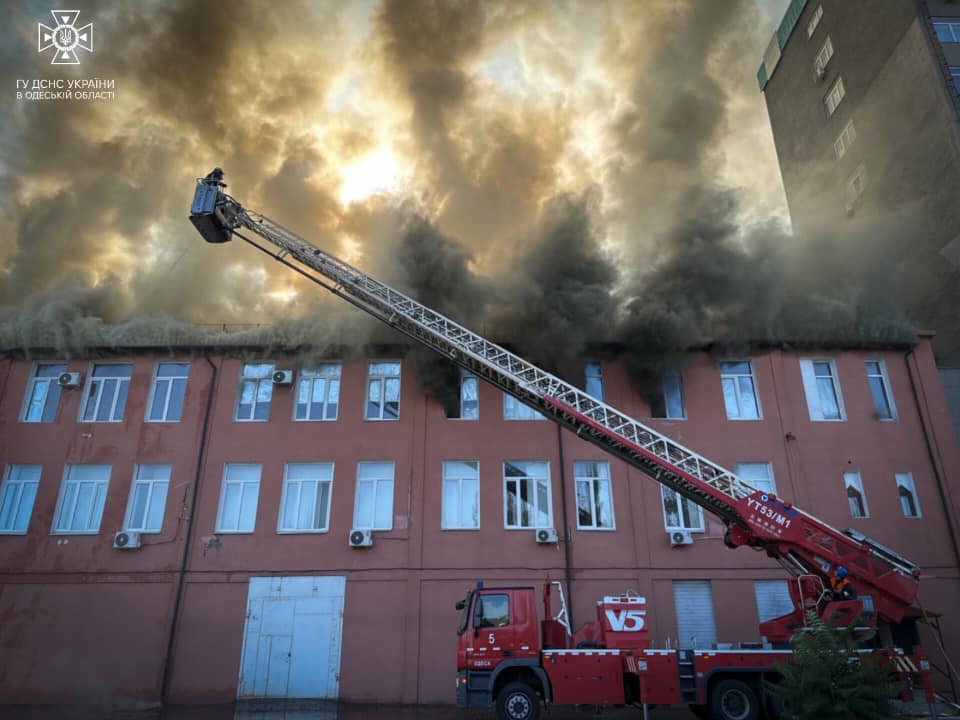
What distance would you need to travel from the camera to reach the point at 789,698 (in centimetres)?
845

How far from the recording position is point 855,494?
16391mm

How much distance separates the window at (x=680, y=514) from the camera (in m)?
16.3

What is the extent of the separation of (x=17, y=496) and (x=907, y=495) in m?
23.4

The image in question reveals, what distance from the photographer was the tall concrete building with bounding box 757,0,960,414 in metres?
23.2

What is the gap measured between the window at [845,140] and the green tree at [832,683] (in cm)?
2697

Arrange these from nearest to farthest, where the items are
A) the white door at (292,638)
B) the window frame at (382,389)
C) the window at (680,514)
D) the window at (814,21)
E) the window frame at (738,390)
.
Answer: the white door at (292,638) < the window at (680,514) < the window frame at (738,390) < the window frame at (382,389) < the window at (814,21)

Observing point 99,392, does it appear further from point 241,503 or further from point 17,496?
point 241,503

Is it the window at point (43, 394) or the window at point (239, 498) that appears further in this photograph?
the window at point (43, 394)

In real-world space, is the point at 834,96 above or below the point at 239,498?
above

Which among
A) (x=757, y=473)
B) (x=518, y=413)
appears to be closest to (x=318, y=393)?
(x=518, y=413)

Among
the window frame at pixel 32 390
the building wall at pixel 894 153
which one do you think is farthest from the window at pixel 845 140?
the window frame at pixel 32 390

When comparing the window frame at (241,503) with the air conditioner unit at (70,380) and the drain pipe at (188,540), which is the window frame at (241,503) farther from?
the air conditioner unit at (70,380)

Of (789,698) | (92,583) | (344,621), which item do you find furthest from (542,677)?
(92,583)

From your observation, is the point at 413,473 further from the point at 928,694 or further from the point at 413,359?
the point at 928,694
